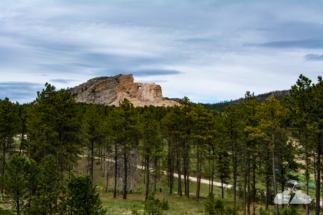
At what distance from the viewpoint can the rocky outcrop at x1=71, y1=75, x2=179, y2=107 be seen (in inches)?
5231

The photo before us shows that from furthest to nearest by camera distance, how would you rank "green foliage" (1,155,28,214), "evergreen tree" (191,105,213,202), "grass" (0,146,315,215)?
1. "evergreen tree" (191,105,213,202)
2. "grass" (0,146,315,215)
3. "green foliage" (1,155,28,214)

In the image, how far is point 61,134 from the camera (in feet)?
62.2

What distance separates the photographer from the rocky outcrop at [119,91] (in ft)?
436

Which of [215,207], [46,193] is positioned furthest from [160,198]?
[46,193]

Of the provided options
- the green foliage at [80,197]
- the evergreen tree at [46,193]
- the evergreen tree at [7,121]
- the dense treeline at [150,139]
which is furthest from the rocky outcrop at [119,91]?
the green foliage at [80,197]

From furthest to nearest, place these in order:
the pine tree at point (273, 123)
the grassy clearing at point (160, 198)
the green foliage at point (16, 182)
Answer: the grassy clearing at point (160, 198)
the pine tree at point (273, 123)
the green foliage at point (16, 182)

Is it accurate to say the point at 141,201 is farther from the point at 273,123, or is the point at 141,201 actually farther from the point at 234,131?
the point at 273,123

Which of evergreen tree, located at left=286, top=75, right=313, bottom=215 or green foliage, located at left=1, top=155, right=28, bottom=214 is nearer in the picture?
green foliage, located at left=1, top=155, right=28, bottom=214

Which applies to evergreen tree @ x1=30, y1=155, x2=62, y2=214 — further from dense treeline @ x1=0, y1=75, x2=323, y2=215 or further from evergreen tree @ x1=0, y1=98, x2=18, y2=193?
evergreen tree @ x1=0, y1=98, x2=18, y2=193

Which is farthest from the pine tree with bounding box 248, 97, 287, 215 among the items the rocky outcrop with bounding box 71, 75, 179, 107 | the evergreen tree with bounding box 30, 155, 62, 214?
the rocky outcrop with bounding box 71, 75, 179, 107

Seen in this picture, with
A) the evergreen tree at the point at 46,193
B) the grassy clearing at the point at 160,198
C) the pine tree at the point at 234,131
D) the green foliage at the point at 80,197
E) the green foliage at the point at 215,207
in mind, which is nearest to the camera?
the green foliage at the point at 80,197

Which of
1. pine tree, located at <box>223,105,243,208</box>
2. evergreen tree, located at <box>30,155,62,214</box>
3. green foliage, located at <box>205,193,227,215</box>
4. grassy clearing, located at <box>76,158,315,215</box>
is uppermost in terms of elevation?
pine tree, located at <box>223,105,243,208</box>

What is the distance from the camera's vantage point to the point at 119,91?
139 m

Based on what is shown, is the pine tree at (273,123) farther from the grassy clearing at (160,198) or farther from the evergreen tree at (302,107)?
the grassy clearing at (160,198)
